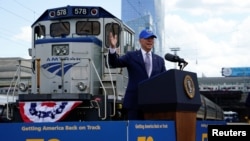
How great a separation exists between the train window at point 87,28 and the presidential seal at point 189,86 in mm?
7449

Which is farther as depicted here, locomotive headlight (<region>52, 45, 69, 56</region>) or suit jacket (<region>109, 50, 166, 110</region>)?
locomotive headlight (<region>52, 45, 69, 56</region>)

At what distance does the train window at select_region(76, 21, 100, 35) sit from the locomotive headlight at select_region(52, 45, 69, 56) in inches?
37.7

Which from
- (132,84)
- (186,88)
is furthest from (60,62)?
(186,88)

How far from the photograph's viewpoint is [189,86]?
160 inches

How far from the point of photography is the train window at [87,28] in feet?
37.5

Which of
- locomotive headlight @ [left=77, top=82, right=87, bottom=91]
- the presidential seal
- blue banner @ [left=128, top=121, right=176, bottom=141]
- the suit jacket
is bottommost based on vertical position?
blue banner @ [left=128, top=121, right=176, bottom=141]

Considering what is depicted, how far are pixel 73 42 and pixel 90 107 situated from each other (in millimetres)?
2012

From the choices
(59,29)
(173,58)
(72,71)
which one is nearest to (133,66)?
(173,58)

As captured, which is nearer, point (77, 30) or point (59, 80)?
point (59, 80)

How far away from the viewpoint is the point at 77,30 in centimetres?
1159

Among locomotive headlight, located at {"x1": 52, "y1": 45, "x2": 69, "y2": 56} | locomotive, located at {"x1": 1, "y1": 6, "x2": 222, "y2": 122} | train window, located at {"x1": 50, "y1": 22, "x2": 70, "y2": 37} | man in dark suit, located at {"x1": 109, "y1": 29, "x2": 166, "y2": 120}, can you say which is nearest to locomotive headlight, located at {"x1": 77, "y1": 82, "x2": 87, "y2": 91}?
locomotive, located at {"x1": 1, "y1": 6, "x2": 222, "y2": 122}

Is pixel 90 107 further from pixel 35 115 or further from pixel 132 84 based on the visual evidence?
pixel 132 84

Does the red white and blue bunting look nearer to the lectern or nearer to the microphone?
the microphone

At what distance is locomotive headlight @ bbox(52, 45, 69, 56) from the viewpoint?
10.7m
